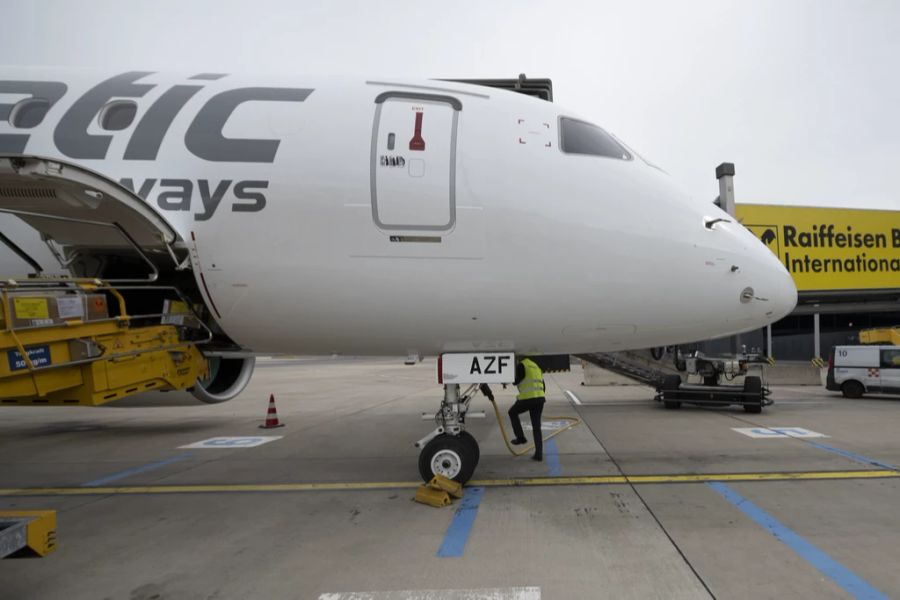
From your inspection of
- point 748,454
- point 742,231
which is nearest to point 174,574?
point 742,231

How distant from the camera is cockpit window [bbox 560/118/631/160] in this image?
498cm

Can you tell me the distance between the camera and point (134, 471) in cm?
664

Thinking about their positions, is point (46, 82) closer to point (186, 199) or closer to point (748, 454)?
point (186, 199)

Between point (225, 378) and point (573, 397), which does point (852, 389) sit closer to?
point (573, 397)

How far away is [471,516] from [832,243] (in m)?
22.8

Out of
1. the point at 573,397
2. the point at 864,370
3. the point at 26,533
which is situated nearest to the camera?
the point at 26,533

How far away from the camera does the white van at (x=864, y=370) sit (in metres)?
13.5

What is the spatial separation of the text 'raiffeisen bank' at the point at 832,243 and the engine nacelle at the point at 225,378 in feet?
64.2

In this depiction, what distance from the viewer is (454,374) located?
516 cm

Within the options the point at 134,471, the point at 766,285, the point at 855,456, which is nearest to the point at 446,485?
the point at 766,285

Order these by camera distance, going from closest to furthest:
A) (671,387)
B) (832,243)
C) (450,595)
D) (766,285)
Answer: (450,595), (766,285), (671,387), (832,243)

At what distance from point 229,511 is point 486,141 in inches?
171

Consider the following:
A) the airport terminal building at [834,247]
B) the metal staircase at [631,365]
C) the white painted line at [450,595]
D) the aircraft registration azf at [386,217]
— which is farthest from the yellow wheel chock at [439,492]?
the airport terminal building at [834,247]

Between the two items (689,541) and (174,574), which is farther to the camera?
(689,541)
